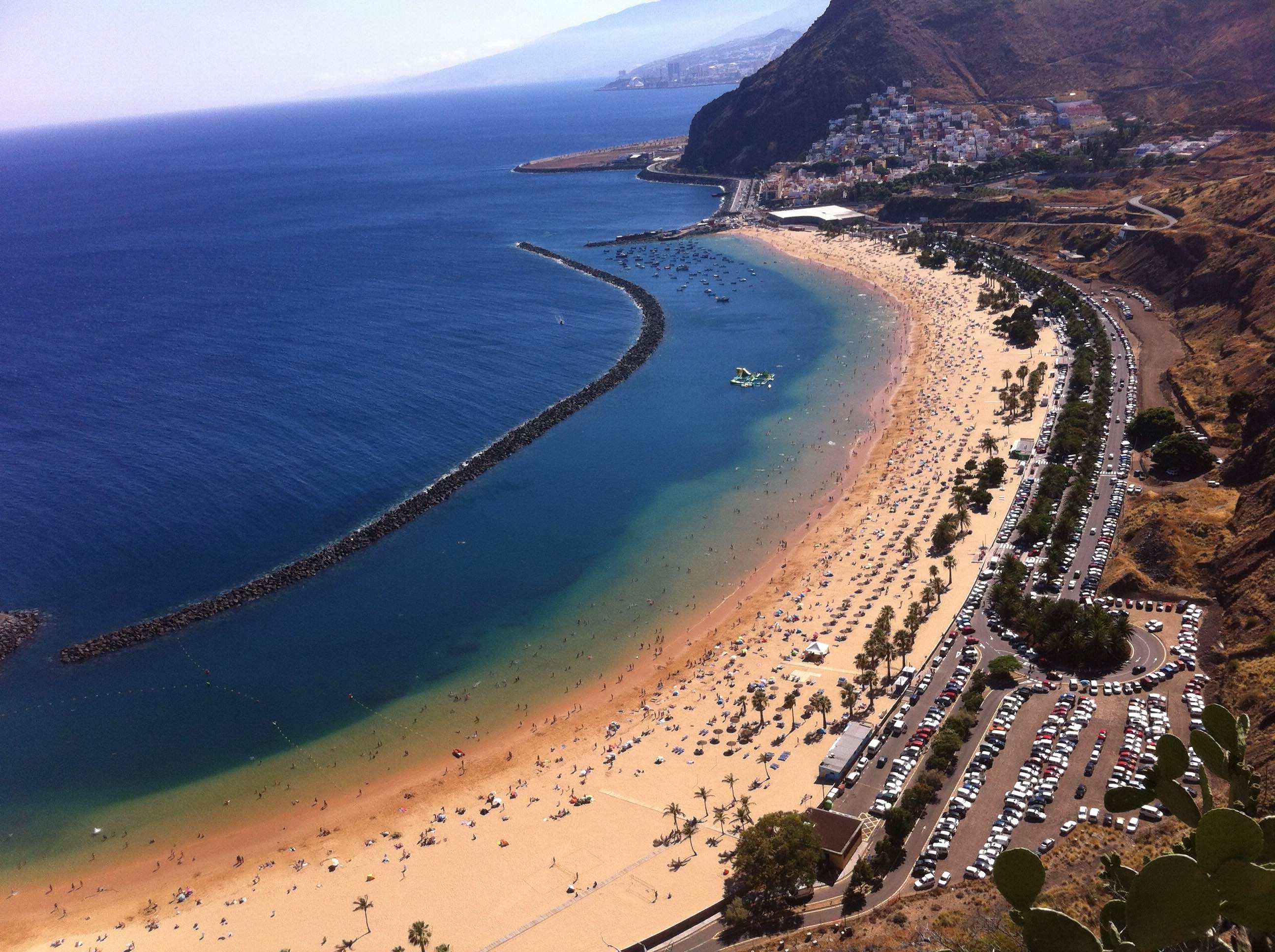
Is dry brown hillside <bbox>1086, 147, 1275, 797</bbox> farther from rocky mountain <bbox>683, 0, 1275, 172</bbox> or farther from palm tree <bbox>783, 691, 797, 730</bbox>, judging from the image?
rocky mountain <bbox>683, 0, 1275, 172</bbox>

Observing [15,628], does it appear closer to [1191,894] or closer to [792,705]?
[792,705]

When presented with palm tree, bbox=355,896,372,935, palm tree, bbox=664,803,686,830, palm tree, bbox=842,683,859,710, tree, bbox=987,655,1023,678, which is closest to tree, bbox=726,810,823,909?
palm tree, bbox=664,803,686,830

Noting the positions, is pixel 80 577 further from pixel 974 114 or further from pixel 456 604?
pixel 974 114

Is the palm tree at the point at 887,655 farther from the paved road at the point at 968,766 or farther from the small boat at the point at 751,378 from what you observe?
the small boat at the point at 751,378

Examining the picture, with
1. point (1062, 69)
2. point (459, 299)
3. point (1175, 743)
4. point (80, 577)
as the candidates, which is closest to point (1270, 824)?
point (1175, 743)

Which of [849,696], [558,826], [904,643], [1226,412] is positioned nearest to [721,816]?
[558,826]

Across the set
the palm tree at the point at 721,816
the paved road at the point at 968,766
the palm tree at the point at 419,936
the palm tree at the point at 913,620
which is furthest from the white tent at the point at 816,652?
the palm tree at the point at 419,936
